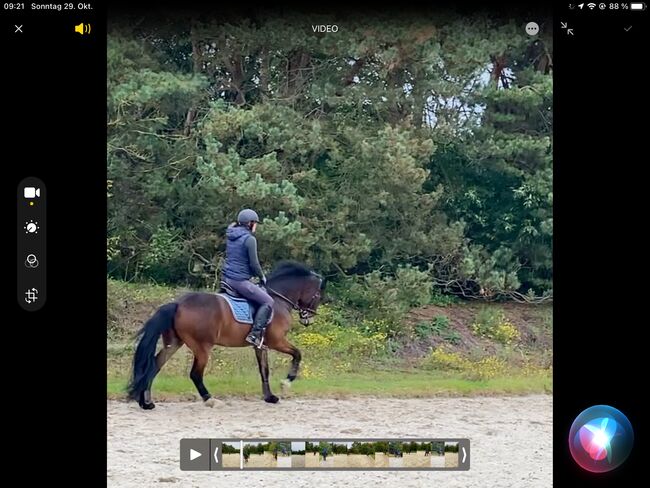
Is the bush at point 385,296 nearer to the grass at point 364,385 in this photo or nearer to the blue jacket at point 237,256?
the grass at point 364,385

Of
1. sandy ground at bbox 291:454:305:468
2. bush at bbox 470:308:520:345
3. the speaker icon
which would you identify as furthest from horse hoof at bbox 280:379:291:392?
the speaker icon

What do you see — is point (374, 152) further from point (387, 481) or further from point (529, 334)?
point (387, 481)

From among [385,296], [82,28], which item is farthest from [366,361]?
[82,28]

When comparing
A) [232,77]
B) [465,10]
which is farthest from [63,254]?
[232,77]

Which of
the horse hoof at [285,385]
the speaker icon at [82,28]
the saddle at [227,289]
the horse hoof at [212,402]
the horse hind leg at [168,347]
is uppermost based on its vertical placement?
the speaker icon at [82,28]

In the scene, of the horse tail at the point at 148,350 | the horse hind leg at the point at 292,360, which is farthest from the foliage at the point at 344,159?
the horse hind leg at the point at 292,360

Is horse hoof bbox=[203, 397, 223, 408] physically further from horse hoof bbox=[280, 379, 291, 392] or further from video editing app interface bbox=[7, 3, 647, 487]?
horse hoof bbox=[280, 379, 291, 392]

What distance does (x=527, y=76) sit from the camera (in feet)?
20.4

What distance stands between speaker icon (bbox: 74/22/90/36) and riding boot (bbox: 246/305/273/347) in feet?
12.2

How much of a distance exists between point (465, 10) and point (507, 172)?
3747mm

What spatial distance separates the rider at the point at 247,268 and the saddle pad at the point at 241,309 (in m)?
0.06

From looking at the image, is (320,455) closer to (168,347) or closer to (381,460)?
(381,460)

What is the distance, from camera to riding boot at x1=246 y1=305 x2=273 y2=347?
687 cm

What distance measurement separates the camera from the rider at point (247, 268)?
19.9 feet
